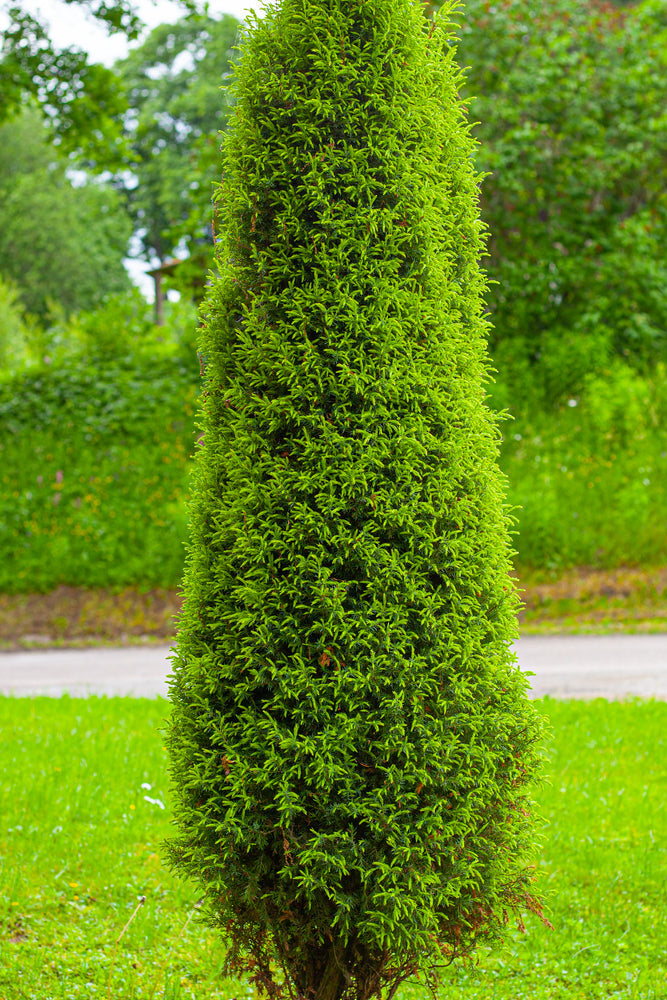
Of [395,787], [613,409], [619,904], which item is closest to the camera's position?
[395,787]

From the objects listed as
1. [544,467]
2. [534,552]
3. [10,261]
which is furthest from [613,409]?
[10,261]

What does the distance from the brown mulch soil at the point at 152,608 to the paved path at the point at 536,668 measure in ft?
2.11

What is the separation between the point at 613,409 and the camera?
12.8m

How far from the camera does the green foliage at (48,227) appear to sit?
44875 mm

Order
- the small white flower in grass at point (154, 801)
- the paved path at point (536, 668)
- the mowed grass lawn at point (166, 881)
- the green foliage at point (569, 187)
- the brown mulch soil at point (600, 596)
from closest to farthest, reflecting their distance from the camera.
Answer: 1. the mowed grass lawn at point (166, 881)
2. the small white flower in grass at point (154, 801)
3. the paved path at point (536, 668)
4. the brown mulch soil at point (600, 596)
5. the green foliage at point (569, 187)

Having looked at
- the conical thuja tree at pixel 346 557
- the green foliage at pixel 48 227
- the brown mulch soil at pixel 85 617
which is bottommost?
the brown mulch soil at pixel 85 617

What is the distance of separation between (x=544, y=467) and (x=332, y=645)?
34.3 ft

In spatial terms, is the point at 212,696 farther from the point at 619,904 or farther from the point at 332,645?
the point at 619,904

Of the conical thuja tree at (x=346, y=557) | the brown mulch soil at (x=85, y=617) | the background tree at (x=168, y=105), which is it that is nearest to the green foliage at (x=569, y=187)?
the brown mulch soil at (x=85, y=617)

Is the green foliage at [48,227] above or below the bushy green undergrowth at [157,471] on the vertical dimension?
above

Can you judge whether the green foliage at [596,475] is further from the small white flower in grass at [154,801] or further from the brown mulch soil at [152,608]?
the small white flower in grass at [154,801]

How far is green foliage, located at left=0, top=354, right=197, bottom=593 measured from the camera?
41.3 feet

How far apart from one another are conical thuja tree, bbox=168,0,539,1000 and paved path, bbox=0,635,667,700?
199 inches

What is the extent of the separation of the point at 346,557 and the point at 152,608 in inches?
392
